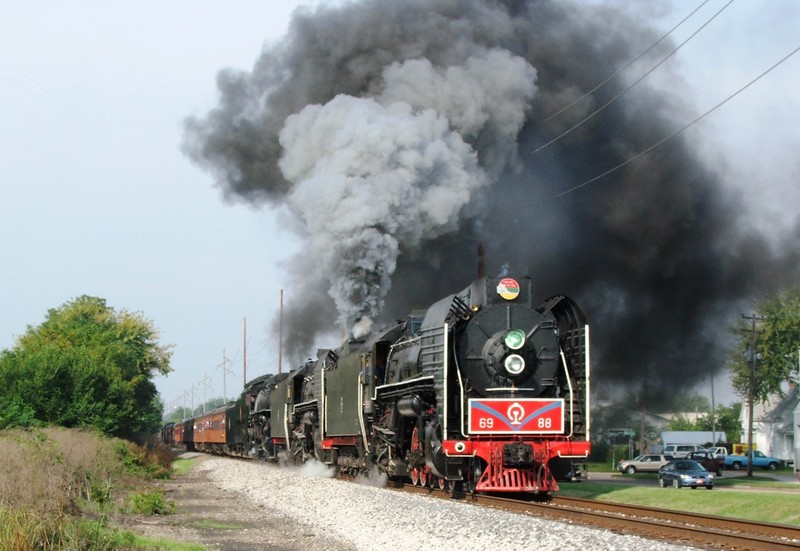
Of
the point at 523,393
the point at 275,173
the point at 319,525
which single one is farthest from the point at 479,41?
the point at 319,525

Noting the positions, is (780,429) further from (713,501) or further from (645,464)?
(713,501)

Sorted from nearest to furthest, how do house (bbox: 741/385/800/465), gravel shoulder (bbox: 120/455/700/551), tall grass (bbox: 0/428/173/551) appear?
tall grass (bbox: 0/428/173/551) < gravel shoulder (bbox: 120/455/700/551) < house (bbox: 741/385/800/465)

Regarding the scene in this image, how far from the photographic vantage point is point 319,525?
14.9 metres

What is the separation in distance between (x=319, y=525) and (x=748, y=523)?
20.4 ft

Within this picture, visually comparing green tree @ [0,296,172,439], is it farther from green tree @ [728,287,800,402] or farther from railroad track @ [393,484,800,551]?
green tree @ [728,287,800,402]

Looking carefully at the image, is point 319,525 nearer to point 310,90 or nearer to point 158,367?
point 310,90

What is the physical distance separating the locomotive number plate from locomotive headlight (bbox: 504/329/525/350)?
882 millimetres

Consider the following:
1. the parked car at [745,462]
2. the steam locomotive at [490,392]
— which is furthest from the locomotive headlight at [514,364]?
the parked car at [745,462]

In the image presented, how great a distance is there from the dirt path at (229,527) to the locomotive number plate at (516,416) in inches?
127

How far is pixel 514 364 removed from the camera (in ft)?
52.4

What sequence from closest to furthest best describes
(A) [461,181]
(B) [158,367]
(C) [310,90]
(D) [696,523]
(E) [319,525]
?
(D) [696,523]
(E) [319,525]
(A) [461,181]
(C) [310,90]
(B) [158,367]

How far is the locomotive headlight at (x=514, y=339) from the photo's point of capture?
1595 centimetres

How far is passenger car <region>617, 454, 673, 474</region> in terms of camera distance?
43.2 meters

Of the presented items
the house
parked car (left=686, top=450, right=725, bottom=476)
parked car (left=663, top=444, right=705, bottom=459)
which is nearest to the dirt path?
parked car (left=686, top=450, right=725, bottom=476)
